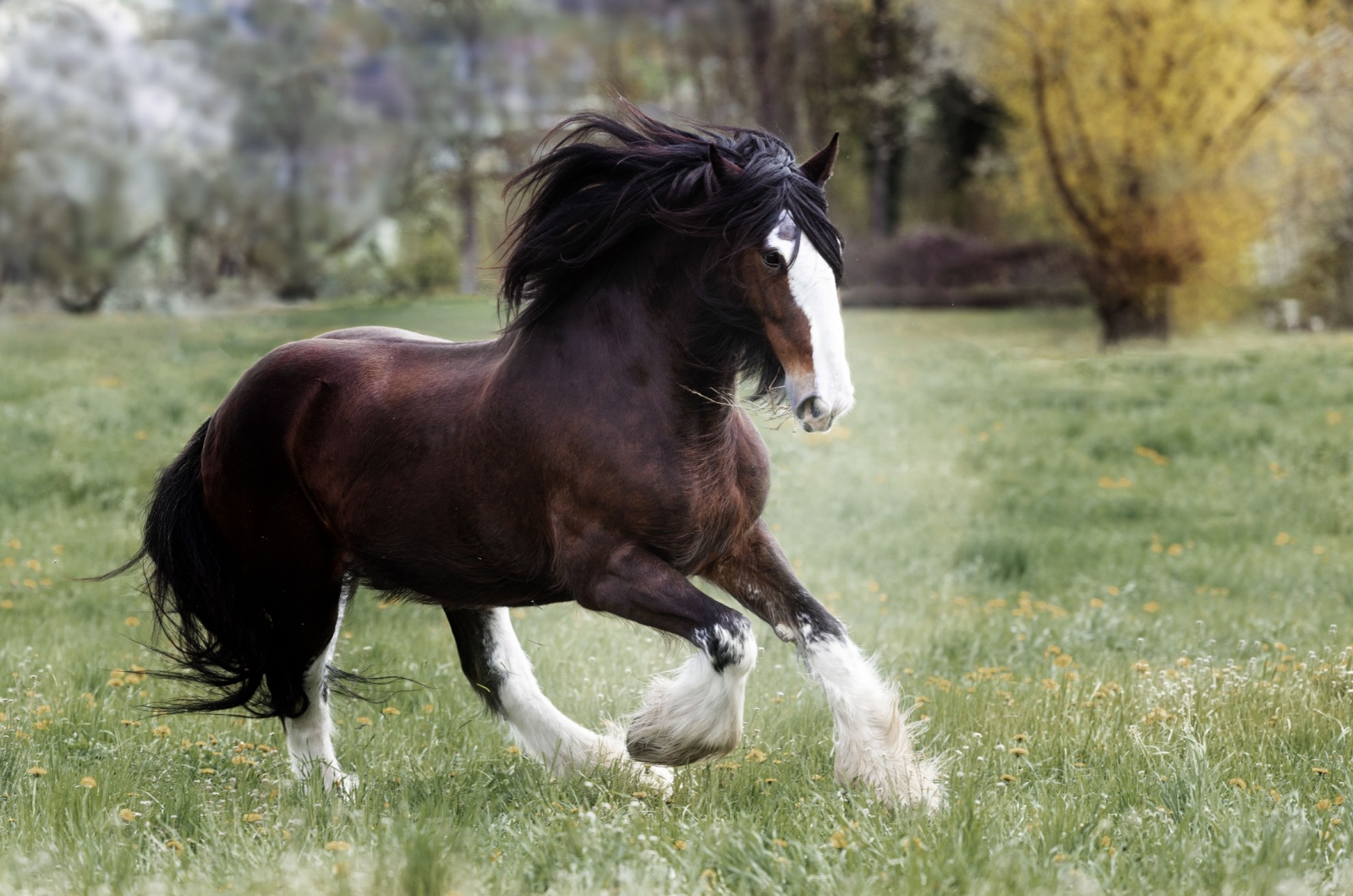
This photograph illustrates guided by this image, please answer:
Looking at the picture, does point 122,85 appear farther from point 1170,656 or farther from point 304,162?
point 1170,656

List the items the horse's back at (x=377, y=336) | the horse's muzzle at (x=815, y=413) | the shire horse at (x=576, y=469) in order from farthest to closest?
the horse's back at (x=377, y=336), the shire horse at (x=576, y=469), the horse's muzzle at (x=815, y=413)

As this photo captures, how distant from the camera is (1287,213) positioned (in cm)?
2444

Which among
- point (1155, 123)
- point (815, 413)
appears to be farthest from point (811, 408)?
point (1155, 123)

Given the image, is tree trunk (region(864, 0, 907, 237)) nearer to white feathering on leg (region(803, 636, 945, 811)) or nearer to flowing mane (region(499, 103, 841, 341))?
flowing mane (region(499, 103, 841, 341))

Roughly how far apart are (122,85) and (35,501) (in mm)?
7023

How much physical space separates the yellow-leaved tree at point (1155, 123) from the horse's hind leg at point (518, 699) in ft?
67.1

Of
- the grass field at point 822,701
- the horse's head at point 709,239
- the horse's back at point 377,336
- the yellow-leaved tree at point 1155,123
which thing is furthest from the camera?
the yellow-leaved tree at point 1155,123

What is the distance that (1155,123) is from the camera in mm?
23016

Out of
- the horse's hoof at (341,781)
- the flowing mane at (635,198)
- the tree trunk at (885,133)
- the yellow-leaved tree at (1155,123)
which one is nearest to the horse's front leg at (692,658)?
the flowing mane at (635,198)

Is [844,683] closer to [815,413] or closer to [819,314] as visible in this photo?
[815,413]

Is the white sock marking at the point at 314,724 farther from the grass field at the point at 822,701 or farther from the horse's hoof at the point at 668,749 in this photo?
the horse's hoof at the point at 668,749

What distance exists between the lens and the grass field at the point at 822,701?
129 inches

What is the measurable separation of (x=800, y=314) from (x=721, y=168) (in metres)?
0.54

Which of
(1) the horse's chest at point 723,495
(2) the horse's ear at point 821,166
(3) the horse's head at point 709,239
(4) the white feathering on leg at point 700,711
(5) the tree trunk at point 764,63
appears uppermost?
(5) the tree trunk at point 764,63
